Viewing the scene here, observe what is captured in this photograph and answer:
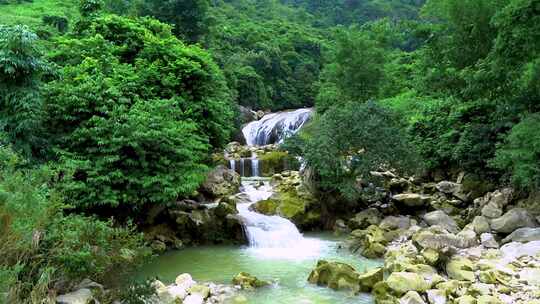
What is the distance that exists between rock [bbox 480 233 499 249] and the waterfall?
1652 cm

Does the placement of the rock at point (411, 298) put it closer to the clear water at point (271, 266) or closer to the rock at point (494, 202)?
the clear water at point (271, 266)

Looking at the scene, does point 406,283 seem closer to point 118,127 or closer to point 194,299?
point 194,299

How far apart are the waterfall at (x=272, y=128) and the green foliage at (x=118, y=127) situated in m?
15.1

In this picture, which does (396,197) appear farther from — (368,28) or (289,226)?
(368,28)

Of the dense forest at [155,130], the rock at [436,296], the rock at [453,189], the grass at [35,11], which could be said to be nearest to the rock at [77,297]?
the dense forest at [155,130]

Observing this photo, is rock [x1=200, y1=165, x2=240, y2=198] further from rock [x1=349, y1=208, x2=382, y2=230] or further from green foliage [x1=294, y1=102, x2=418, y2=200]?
rock [x1=349, y1=208, x2=382, y2=230]

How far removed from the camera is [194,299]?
935 centimetres

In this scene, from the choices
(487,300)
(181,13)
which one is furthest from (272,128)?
(487,300)

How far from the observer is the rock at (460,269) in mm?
9898

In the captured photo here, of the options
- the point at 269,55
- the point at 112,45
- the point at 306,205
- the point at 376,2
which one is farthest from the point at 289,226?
the point at 376,2

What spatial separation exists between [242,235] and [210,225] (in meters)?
A: 0.98

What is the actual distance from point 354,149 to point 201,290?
27.5ft

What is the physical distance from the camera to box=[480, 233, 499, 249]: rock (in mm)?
12445

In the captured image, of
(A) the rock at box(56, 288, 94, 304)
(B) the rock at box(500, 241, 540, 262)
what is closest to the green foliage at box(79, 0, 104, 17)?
(A) the rock at box(56, 288, 94, 304)
